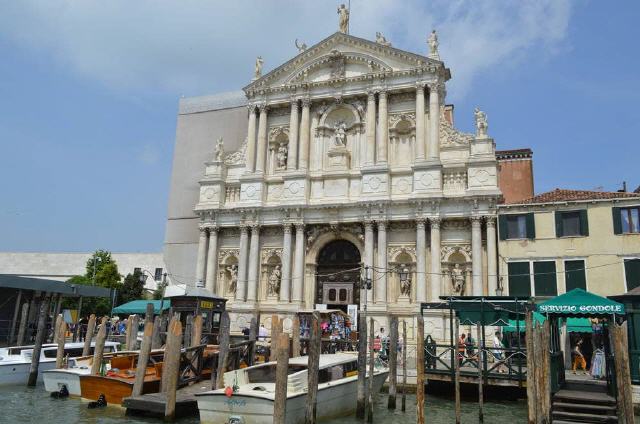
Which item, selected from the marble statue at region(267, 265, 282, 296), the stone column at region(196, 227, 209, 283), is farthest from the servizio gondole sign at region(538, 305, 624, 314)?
the stone column at region(196, 227, 209, 283)

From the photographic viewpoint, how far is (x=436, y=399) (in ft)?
50.6

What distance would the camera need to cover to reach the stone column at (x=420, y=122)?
78.1 feet

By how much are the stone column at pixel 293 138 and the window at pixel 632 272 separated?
1446 cm

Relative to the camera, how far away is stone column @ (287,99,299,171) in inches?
1024

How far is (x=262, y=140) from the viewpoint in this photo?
27.2m

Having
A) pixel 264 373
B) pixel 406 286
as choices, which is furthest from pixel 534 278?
pixel 264 373

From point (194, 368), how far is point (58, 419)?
3542mm

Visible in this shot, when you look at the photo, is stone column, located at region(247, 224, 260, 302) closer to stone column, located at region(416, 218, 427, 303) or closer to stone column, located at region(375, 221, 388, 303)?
stone column, located at region(375, 221, 388, 303)

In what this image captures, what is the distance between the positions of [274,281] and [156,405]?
1328 centimetres

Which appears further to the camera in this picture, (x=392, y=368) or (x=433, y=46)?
(x=433, y=46)

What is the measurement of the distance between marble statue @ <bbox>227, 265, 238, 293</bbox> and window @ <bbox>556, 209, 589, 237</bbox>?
A: 47.7 ft

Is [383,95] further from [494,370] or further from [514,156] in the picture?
[494,370]

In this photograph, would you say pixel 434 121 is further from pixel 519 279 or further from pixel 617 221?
pixel 617 221

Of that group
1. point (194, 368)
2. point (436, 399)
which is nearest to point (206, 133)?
point (194, 368)
